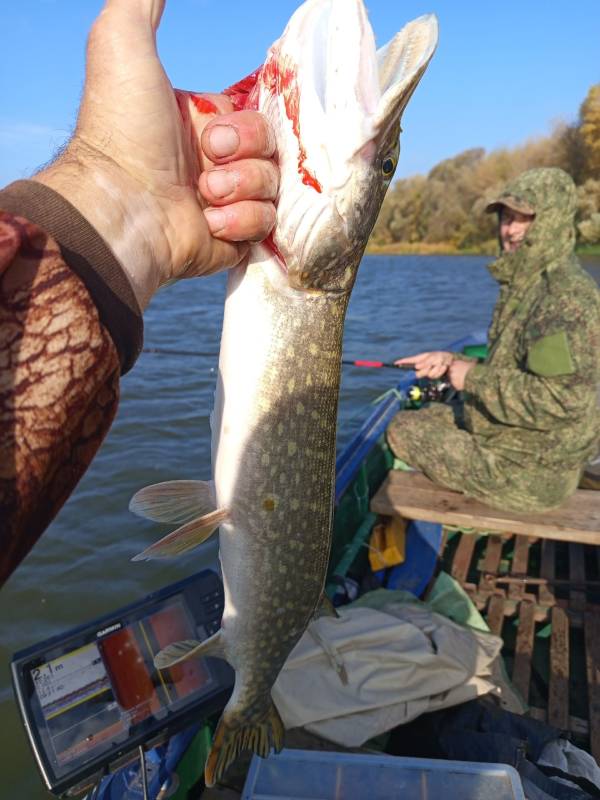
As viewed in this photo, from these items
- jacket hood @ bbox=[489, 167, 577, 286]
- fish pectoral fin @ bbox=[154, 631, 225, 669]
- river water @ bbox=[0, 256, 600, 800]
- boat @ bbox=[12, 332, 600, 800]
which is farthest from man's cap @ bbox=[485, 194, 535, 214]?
fish pectoral fin @ bbox=[154, 631, 225, 669]

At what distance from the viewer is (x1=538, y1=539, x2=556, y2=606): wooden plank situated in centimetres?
352

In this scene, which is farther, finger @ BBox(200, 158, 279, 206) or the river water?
the river water

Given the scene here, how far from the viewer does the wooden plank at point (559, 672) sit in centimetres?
273

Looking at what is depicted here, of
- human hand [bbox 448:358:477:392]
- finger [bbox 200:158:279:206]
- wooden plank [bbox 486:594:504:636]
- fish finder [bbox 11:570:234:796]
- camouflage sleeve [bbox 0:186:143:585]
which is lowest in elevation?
wooden plank [bbox 486:594:504:636]

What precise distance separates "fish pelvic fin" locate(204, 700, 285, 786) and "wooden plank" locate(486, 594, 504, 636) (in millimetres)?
1771

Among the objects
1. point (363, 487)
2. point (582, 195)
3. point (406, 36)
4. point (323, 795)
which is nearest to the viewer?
point (406, 36)

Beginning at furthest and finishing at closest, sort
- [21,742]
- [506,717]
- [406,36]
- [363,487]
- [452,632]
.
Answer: [363,487], [21,742], [452,632], [506,717], [406,36]

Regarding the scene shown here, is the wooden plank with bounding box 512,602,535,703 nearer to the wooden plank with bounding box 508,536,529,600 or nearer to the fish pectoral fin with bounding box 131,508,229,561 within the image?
the wooden plank with bounding box 508,536,529,600

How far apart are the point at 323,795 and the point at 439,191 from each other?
196 ft

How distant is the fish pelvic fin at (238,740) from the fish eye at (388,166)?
163 centimetres

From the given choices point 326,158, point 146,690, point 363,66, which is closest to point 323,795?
point 146,690

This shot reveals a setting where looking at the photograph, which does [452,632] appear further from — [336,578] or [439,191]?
[439,191]

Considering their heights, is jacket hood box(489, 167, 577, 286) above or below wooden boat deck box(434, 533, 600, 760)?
above

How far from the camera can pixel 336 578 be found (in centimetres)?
334
